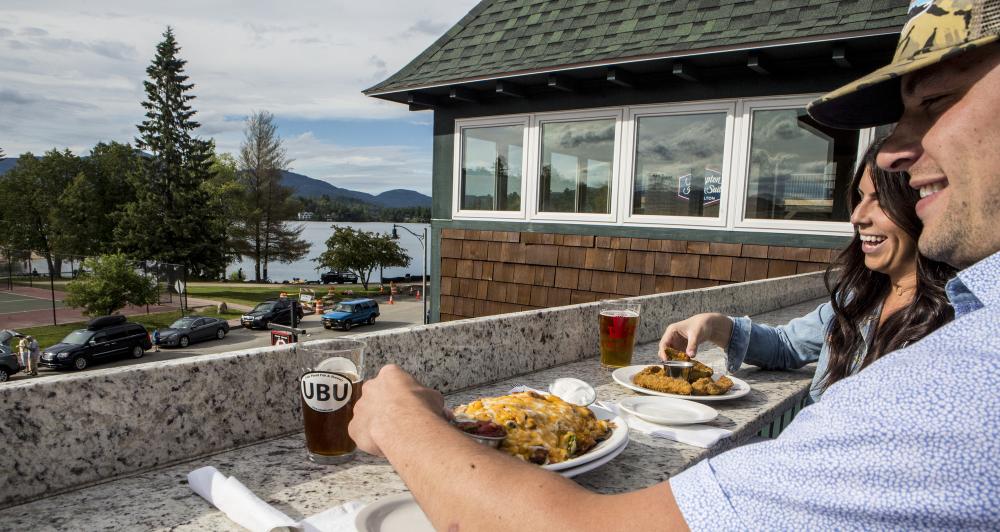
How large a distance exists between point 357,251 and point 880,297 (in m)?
49.0

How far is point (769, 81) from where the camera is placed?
616 cm

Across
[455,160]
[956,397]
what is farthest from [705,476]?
[455,160]

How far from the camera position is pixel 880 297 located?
191 centimetres

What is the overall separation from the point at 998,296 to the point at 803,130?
243 inches

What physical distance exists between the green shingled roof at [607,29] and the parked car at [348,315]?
22.8 meters

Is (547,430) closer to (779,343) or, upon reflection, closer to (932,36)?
(932,36)

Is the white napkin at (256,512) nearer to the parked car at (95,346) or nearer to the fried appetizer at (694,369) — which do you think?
the fried appetizer at (694,369)

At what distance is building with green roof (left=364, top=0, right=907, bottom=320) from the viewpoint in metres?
5.91

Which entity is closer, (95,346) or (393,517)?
(393,517)

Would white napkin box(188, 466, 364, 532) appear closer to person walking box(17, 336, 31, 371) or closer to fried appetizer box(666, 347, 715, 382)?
fried appetizer box(666, 347, 715, 382)

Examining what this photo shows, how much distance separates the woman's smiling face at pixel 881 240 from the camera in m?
1.74

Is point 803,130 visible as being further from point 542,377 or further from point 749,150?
point 542,377

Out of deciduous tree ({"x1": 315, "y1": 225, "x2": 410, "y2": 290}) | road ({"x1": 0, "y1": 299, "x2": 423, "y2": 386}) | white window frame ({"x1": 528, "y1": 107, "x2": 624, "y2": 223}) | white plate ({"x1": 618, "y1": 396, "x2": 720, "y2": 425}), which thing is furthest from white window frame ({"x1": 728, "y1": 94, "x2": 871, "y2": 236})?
deciduous tree ({"x1": 315, "y1": 225, "x2": 410, "y2": 290})

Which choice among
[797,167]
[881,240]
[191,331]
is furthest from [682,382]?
[191,331]
